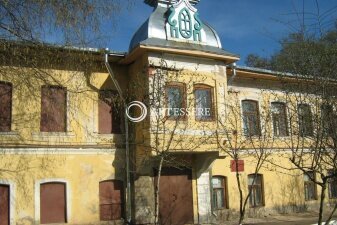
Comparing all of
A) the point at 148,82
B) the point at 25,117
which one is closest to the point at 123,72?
the point at 148,82

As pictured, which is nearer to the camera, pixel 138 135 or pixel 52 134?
pixel 52 134

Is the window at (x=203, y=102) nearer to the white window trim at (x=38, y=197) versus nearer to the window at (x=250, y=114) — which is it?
the window at (x=250, y=114)

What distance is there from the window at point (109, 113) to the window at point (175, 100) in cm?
196

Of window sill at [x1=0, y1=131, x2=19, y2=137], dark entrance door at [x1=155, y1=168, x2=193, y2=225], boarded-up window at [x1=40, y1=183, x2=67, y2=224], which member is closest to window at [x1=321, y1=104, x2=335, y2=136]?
dark entrance door at [x1=155, y1=168, x2=193, y2=225]

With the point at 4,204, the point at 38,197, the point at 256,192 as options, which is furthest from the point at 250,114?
the point at 4,204

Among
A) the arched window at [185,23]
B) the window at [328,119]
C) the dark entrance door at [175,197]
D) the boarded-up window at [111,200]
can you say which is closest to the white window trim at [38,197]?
the boarded-up window at [111,200]

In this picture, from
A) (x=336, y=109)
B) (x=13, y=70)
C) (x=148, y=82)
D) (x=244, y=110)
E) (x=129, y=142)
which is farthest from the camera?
(x=244, y=110)

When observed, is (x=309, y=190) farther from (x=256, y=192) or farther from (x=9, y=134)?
(x=9, y=134)

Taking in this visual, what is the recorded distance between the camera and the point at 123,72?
17.2m

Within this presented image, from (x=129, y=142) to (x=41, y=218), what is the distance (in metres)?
3.96

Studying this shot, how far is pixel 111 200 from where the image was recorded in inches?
642

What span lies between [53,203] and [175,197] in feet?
15.1

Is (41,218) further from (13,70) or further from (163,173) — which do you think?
(13,70)

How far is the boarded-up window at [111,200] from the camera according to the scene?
16109 millimetres
